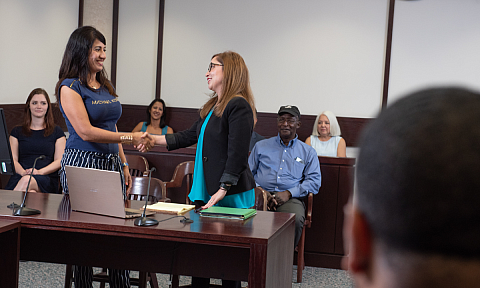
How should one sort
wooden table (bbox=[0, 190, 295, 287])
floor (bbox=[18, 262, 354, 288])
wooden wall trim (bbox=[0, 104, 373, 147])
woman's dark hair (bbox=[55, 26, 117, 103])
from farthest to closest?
1. wooden wall trim (bbox=[0, 104, 373, 147])
2. floor (bbox=[18, 262, 354, 288])
3. woman's dark hair (bbox=[55, 26, 117, 103])
4. wooden table (bbox=[0, 190, 295, 287])

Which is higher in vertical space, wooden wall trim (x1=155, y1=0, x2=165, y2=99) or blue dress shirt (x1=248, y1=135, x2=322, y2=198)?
wooden wall trim (x1=155, y1=0, x2=165, y2=99)

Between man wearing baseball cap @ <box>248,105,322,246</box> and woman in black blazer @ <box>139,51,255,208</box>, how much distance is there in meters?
1.40

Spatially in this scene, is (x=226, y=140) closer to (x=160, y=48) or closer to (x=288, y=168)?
(x=288, y=168)

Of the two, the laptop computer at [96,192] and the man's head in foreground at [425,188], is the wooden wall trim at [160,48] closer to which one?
the laptop computer at [96,192]

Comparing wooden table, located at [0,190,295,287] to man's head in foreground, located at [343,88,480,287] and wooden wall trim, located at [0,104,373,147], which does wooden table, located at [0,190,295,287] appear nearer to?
man's head in foreground, located at [343,88,480,287]

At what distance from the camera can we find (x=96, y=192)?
1.96m

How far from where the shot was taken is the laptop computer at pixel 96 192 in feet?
6.16

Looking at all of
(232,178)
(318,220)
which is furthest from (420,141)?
(318,220)

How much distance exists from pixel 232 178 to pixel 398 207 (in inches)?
72.8

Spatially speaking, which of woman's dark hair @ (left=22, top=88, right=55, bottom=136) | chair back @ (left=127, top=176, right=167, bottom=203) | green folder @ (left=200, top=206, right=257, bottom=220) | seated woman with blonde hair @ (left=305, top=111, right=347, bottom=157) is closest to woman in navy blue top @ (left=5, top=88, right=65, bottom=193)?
woman's dark hair @ (left=22, top=88, right=55, bottom=136)

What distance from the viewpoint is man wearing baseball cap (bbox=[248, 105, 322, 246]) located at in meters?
3.81

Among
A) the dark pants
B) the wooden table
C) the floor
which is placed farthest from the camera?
the dark pants

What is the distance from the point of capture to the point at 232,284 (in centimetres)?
228

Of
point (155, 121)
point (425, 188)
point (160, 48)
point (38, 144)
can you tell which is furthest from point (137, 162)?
point (425, 188)
